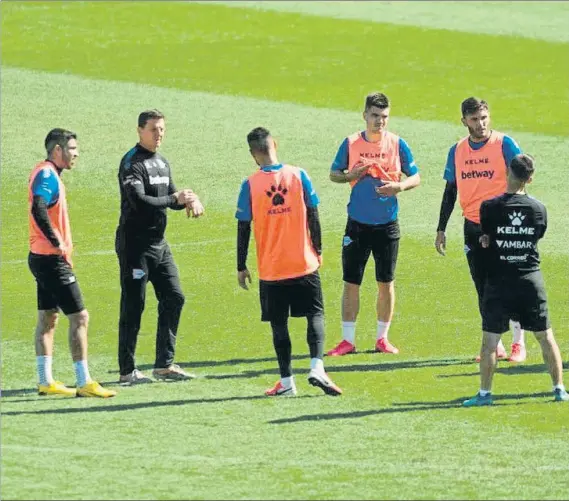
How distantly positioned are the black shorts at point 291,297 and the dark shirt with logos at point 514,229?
1492 millimetres

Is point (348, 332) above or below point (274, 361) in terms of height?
above

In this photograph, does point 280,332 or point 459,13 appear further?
point 459,13

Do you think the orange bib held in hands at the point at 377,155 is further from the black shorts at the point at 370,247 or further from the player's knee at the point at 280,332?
the player's knee at the point at 280,332

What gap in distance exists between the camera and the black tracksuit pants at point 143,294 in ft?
43.6

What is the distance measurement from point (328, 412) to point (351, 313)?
256 centimetres

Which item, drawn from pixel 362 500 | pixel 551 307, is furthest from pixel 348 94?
pixel 362 500

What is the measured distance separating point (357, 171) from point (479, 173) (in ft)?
3.69

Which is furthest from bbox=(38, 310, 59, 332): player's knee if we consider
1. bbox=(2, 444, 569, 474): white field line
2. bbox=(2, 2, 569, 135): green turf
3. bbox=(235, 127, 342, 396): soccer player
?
bbox=(2, 2, 569, 135): green turf

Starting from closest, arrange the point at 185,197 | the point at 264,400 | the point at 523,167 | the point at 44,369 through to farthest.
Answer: the point at 523,167, the point at 264,400, the point at 44,369, the point at 185,197

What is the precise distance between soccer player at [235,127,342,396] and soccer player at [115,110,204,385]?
75 cm

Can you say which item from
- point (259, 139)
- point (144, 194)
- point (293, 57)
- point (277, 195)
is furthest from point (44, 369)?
point (293, 57)

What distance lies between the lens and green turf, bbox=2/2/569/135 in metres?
27.9

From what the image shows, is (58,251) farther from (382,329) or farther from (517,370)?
(517,370)

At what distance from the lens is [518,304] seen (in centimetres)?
1221
